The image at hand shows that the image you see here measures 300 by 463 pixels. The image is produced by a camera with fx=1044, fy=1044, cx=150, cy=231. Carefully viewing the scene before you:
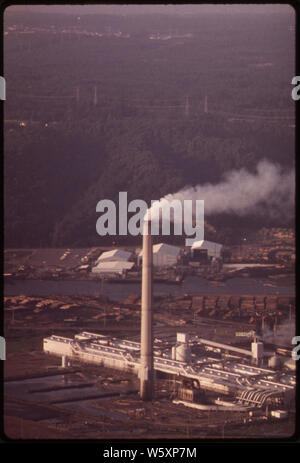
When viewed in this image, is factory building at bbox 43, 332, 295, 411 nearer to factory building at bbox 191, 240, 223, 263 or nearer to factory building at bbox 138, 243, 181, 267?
factory building at bbox 138, 243, 181, 267

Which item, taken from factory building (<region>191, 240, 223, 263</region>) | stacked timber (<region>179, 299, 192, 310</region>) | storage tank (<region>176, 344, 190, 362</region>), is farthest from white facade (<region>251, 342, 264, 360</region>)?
factory building (<region>191, 240, 223, 263</region>)

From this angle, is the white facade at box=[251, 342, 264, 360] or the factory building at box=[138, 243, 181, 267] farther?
the factory building at box=[138, 243, 181, 267]

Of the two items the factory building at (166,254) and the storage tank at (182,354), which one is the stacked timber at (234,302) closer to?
the factory building at (166,254)

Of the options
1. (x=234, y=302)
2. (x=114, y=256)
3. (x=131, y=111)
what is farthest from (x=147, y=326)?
(x=131, y=111)

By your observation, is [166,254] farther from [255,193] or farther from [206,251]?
[255,193]

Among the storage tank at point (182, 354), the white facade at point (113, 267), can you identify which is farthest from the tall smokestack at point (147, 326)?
the white facade at point (113, 267)

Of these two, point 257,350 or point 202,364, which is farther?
point 257,350

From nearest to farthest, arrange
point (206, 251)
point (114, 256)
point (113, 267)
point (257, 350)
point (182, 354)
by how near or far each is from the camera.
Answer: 1. point (182, 354)
2. point (257, 350)
3. point (114, 256)
4. point (113, 267)
5. point (206, 251)
